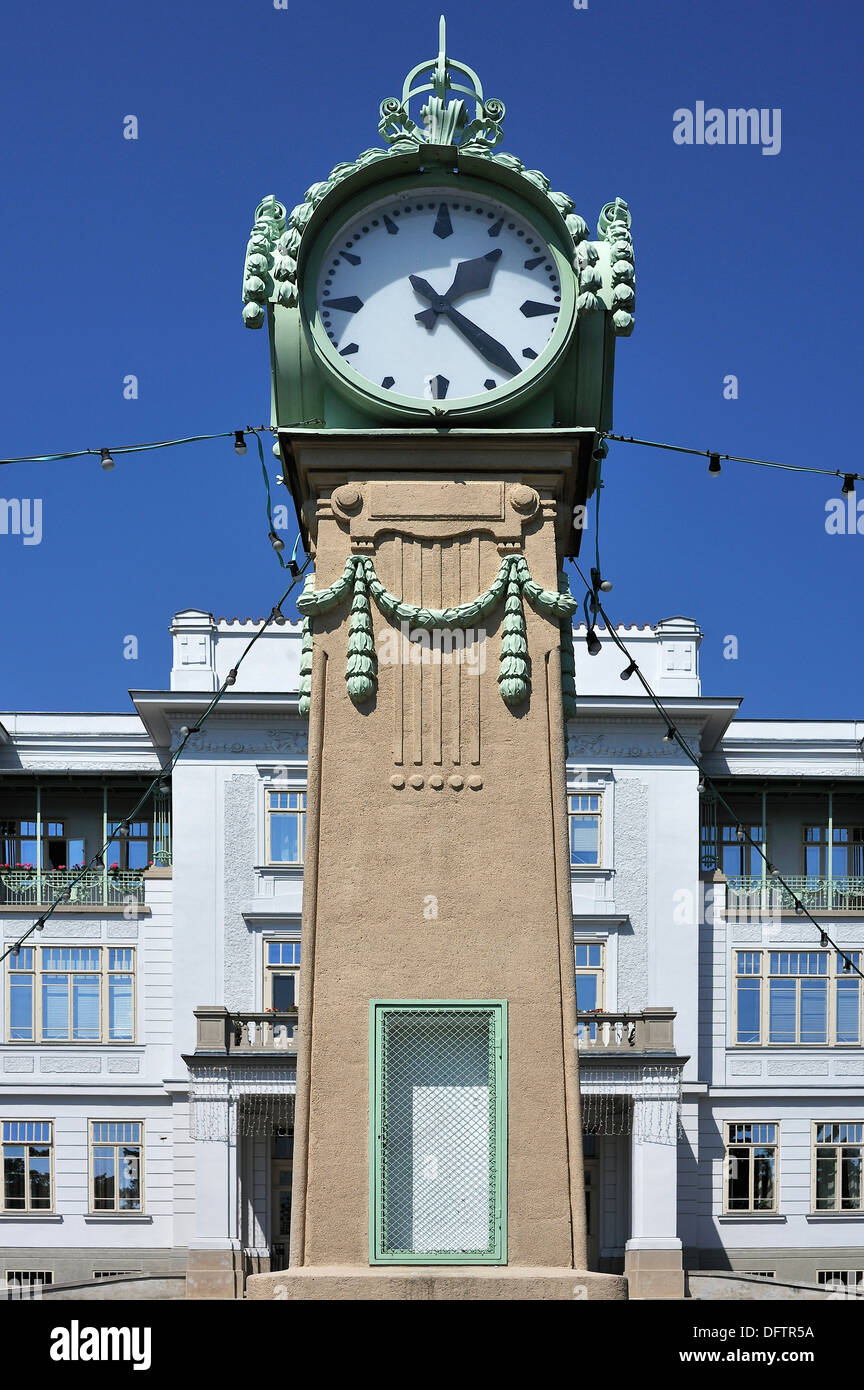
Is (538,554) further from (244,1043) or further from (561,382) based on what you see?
(244,1043)

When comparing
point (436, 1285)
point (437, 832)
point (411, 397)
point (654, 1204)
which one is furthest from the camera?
point (654, 1204)

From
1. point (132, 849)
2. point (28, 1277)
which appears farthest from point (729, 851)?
point (28, 1277)

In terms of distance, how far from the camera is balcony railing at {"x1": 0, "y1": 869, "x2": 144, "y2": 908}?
140 ft

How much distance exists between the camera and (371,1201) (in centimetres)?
921

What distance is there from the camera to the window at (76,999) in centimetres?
4178

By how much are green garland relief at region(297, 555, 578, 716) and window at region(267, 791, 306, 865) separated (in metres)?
32.6

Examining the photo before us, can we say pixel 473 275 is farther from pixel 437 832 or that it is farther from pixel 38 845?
pixel 38 845

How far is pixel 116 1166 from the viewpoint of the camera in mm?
41562

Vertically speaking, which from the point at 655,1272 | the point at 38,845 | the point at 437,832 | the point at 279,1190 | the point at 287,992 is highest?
the point at 38,845

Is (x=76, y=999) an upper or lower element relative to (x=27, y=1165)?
upper

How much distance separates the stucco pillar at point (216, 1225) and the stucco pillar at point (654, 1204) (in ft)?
25.9

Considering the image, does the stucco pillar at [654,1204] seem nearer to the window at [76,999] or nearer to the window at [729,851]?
the window at [729,851]

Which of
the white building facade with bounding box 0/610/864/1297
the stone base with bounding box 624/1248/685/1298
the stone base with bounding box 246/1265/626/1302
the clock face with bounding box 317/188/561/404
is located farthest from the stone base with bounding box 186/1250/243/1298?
the clock face with bounding box 317/188/561/404

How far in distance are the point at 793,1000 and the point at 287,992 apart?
11.1m
